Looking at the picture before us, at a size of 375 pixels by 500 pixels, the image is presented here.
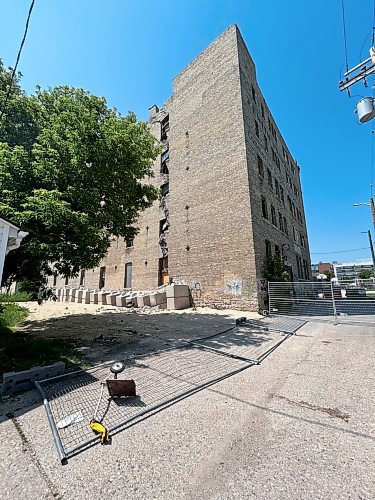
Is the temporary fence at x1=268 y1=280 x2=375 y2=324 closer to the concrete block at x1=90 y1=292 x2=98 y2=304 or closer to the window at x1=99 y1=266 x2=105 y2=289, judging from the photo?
the concrete block at x1=90 y1=292 x2=98 y2=304

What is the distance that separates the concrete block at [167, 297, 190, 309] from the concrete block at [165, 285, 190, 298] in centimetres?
18

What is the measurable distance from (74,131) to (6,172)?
7.68 feet

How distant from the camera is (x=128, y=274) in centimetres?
2022

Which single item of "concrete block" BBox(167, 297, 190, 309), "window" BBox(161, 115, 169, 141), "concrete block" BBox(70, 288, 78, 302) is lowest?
"concrete block" BBox(167, 297, 190, 309)

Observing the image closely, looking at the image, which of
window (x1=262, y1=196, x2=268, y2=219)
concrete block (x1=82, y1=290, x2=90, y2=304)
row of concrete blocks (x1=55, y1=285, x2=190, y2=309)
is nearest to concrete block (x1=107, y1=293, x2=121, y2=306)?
row of concrete blocks (x1=55, y1=285, x2=190, y2=309)

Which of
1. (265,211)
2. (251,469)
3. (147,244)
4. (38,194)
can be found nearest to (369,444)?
(251,469)

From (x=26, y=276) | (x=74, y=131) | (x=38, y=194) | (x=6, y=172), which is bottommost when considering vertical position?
(x=26, y=276)

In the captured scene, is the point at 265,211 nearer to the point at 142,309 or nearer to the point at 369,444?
the point at 142,309

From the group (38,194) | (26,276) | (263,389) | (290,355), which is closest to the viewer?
(263,389)

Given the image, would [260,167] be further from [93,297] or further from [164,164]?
[93,297]

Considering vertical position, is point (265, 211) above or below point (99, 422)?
above

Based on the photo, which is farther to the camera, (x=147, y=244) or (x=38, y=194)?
(x=147, y=244)

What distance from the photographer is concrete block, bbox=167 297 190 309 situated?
44.7 ft

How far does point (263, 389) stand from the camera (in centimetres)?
360
